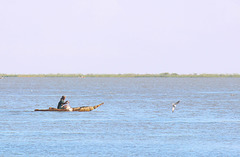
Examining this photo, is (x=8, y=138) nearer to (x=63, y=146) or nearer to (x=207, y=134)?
(x=63, y=146)

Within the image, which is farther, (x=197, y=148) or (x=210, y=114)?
(x=210, y=114)

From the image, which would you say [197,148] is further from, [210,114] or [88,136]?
[210,114]

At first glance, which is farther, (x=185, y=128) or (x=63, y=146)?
(x=185, y=128)

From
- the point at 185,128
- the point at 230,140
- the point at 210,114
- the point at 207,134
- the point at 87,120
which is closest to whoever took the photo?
the point at 230,140

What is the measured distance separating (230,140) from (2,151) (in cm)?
1257

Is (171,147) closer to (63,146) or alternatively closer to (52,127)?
(63,146)

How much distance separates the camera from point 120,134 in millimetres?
35625

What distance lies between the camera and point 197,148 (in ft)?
97.9

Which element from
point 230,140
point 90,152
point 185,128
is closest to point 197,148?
point 230,140

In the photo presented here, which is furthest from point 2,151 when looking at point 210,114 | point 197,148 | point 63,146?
point 210,114

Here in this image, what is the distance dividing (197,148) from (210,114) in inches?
881

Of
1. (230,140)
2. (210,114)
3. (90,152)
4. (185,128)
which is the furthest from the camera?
(210,114)

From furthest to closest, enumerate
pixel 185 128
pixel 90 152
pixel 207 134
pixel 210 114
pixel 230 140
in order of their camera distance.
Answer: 1. pixel 210 114
2. pixel 185 128
3. pixel 207 134
4. pixel 230 140
5. pixel 90 152

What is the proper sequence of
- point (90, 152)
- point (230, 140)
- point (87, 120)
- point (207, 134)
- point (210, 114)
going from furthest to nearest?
point (210, 114), point (87, 120), point (207, 134), point (230, 140), point (90, 152)
